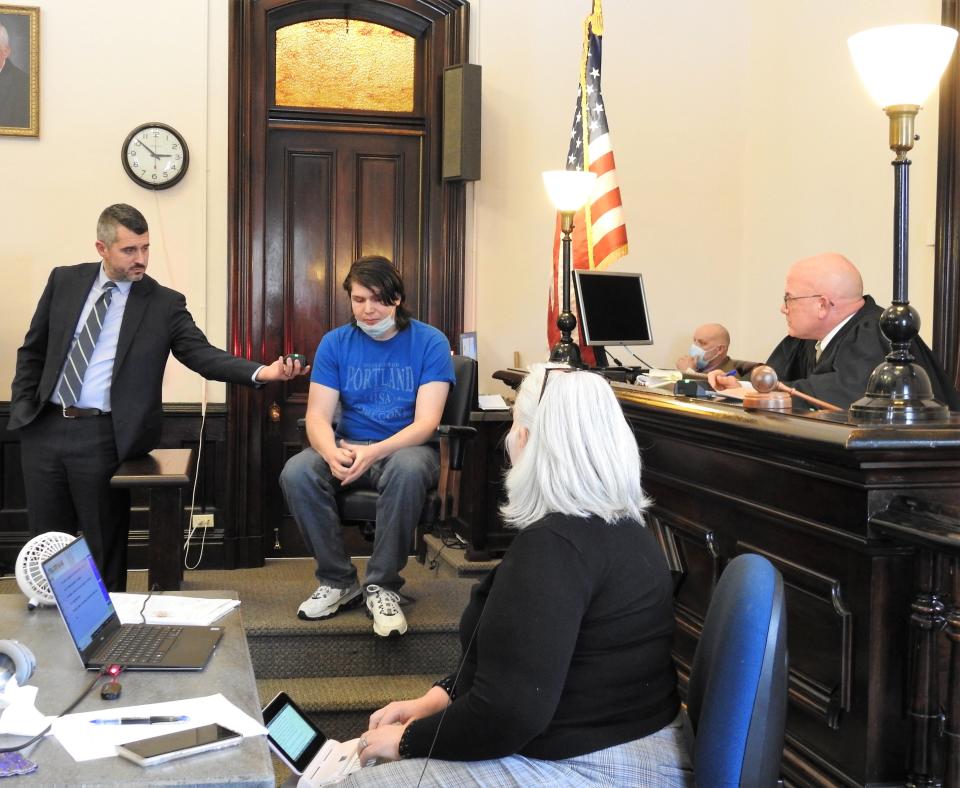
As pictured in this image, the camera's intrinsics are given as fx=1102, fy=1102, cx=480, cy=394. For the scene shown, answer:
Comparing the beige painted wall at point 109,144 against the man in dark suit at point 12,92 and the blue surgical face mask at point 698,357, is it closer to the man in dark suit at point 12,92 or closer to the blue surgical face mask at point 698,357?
the man in dark suit at point 12,92

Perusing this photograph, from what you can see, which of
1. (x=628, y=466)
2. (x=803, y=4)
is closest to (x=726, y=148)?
(x=803, y=4)

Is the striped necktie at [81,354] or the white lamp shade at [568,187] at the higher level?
the white lamp shade at [568,187]

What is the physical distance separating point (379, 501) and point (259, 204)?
2.22 meters

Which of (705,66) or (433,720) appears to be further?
(705,66)

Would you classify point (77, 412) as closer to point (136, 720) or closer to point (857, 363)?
point (136, 720)

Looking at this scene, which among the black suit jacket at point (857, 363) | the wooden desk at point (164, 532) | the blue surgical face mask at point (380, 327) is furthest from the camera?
the blue surgical face mask at point (380, 327)

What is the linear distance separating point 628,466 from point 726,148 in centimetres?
463

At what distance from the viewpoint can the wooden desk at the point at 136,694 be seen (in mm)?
1499

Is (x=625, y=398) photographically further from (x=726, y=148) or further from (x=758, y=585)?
(x=726, y=148)

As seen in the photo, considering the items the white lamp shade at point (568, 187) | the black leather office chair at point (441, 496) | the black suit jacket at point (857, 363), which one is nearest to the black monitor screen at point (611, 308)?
the white lamp shade at point (568, 187)

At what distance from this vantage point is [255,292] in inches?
219

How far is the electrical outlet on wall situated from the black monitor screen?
7.37 feet

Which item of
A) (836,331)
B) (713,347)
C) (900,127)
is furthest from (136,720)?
(713,347)

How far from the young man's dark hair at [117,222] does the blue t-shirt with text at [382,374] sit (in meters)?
0.79
